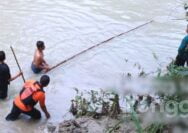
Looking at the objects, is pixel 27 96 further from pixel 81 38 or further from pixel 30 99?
pixel 81 38

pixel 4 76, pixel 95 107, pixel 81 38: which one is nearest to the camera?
pixel 95 107

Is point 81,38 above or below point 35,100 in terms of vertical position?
above

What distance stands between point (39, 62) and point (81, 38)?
2393 millimetres

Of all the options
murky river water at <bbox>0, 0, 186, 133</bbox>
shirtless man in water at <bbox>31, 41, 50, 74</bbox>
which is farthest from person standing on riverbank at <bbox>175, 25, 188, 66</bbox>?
shirtless man in water at <bbox>31, 41, 50, 74</bbox>

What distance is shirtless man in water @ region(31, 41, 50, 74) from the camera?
8.26m

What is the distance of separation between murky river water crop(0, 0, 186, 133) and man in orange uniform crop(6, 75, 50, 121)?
0.21m

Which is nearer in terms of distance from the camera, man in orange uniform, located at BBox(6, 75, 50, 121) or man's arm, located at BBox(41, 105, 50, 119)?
man in orange uniform, located at BBox(6, 75, 50, 121)

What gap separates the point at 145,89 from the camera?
2.73 metres

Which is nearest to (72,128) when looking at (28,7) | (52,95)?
(52,95)

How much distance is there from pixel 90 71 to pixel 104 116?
2.81 m

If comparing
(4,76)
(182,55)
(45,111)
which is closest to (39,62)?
(4,76)

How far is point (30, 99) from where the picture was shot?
→ 253 inches

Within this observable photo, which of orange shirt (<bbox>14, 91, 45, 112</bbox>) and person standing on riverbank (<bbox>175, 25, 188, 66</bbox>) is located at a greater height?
person standing on riverbank (<bbox>175, 25, 188, 66</bbox>)

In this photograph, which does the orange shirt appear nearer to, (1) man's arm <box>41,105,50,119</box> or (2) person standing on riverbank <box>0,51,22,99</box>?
(1) man's arm <box>41,105,50,119</box>
